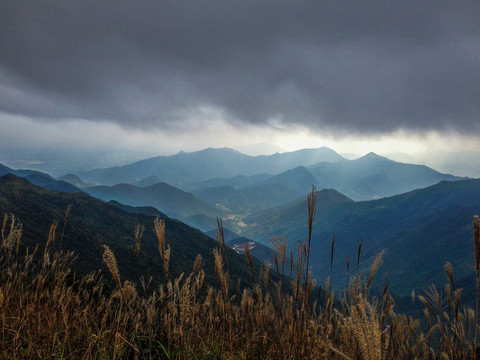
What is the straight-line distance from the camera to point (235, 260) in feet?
255

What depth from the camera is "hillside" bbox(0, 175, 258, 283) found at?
145 feet

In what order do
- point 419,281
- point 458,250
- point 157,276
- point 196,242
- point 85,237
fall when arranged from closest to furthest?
point 157,276 → point 85,237 → point 196,242 → point 419,281 → point 458,250

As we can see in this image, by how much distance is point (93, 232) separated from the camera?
2270 inches

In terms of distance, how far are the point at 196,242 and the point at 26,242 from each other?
56.8 metres

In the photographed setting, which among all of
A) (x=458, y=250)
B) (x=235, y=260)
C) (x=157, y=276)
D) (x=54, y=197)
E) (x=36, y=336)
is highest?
(x=36, y=336)

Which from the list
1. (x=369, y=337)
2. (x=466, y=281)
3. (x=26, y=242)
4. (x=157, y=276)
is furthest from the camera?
(x=466, y=281)

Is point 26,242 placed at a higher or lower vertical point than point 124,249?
higher

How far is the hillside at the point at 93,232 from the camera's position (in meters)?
44.2

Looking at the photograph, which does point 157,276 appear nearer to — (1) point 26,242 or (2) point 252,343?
(1) point 26,242

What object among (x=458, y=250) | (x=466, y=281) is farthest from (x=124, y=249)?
(x=458, y=250)

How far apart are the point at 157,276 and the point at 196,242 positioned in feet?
164

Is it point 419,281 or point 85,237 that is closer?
point 85,237

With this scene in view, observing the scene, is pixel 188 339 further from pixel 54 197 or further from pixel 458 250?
pixel 458 250

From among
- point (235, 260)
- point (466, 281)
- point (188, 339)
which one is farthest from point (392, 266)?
point (188, 339)
